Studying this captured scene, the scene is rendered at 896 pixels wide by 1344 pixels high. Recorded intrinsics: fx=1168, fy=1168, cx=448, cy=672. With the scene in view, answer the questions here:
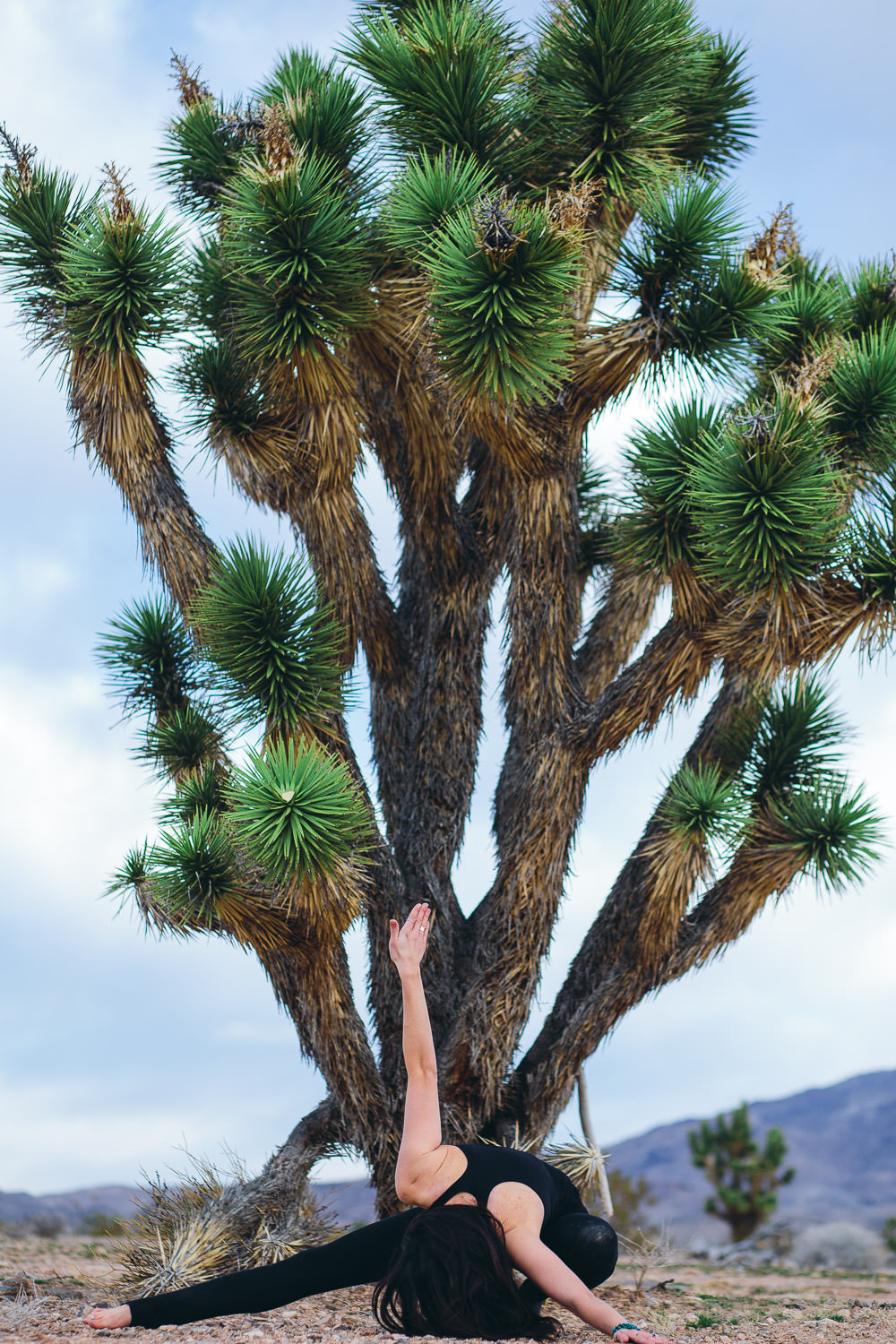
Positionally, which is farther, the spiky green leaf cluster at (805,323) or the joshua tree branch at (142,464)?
the spiky green leaf cluster at (805,323)

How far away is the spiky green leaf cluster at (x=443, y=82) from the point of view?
662 centimetres

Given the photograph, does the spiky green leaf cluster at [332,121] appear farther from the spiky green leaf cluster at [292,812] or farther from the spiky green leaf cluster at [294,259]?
the spiky green leaf cluster at [292,812]

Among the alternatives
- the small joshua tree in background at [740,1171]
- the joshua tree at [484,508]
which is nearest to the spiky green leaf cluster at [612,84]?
the joshua tree at [484,508]

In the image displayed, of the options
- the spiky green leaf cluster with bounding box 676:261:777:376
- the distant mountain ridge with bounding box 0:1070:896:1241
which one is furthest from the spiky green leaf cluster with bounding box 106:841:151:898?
the distant mountain ridge with bounding box 0:1070:896:1241

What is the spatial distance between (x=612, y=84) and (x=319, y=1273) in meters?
6.06

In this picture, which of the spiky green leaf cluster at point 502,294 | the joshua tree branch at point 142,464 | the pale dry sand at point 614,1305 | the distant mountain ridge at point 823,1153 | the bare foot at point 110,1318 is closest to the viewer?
the bare foot at point 110,1318

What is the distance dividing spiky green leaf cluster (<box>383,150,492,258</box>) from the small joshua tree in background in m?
13.7

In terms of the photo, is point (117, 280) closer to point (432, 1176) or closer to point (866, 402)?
point (866, 402)

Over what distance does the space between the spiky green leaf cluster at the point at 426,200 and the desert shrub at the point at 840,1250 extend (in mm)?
10222

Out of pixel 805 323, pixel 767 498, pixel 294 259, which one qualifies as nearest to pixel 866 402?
pixel 805 323

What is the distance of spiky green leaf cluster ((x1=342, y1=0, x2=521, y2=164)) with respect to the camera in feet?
21.7

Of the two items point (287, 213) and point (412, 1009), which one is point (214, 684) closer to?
point (287, 213)

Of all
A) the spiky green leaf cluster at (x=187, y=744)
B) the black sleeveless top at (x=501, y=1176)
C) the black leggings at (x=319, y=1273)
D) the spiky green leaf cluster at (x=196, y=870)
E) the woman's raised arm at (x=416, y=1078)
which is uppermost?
the spiky green leaf cluster at (x=187, y=744)

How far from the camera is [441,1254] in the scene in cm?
361
